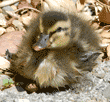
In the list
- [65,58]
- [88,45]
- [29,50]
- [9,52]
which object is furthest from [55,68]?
[9,52]

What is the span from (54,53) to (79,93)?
1.45 feet

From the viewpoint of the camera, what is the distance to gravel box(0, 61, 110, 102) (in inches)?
60.9

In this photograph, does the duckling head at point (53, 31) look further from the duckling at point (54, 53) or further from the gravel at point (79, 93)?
the gravel at point (79, 93)

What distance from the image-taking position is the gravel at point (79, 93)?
1.55 meters

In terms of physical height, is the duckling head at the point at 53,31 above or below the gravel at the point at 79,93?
above

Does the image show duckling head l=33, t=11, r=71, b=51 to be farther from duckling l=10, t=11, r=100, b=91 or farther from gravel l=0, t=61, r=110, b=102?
gravel l=0, t=61, r=110, b=102

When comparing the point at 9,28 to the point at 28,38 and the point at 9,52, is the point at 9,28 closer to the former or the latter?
the point at 9,52

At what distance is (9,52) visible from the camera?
1.94 meters

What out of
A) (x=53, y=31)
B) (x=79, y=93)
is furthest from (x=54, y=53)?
(x=79, y=93)

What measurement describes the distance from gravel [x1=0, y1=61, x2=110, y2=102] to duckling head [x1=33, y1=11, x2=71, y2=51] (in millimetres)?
439

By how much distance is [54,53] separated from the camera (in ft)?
5.29

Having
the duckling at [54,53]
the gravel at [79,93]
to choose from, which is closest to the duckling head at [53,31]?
the duckling at [54,53]

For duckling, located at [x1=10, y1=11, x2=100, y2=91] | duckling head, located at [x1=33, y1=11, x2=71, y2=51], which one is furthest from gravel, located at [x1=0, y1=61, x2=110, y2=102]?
duckling head, located at [x1=33, y1=11, x2=71, y2=51]

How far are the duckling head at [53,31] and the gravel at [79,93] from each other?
0.44 metres
